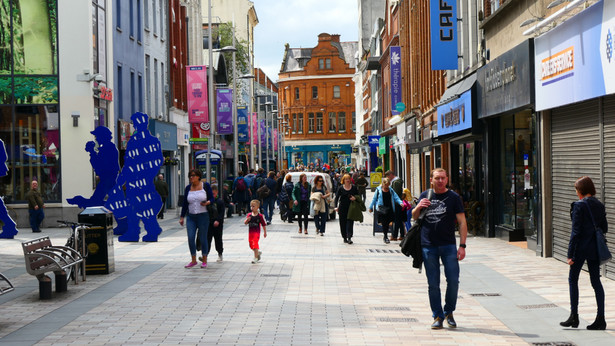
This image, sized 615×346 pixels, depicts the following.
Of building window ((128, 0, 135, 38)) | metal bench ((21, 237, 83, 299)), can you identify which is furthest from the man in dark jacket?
building window ((128, 0, 135, 38))

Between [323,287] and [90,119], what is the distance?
59.5ft

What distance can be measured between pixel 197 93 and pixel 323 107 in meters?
84.8

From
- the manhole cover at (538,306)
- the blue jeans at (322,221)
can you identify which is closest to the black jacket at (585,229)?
the manhole cover at (538,306)

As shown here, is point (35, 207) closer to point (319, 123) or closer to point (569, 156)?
point (569, 156)

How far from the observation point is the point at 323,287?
13430 mm

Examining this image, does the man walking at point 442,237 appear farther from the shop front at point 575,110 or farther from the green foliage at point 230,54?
the green foliage at point 230,54

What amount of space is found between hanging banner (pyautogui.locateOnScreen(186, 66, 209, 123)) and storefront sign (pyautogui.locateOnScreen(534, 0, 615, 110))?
24991mm

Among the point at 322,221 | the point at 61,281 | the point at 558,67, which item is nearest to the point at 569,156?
the point at 558,67

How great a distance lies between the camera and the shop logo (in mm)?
14893

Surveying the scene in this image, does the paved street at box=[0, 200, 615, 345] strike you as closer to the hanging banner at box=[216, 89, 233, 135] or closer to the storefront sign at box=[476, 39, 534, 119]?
the storefront sign at box=[476, 39, 534, 119]

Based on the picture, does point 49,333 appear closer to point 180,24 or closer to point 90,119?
point 90,119

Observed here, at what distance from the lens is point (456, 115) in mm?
25219

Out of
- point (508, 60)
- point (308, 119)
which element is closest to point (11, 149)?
point (508, 60)

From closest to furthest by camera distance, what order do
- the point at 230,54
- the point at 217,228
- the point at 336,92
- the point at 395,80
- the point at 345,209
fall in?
the point at 217,228 → the point at 345,209 → the point at 395,80 → the point at 230,54 → the point at 336,92
